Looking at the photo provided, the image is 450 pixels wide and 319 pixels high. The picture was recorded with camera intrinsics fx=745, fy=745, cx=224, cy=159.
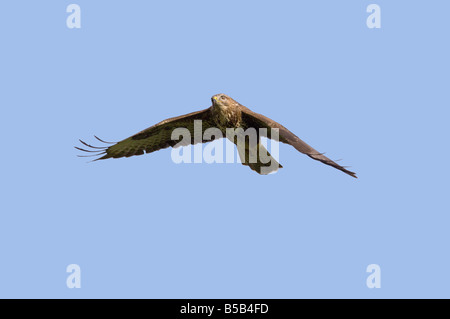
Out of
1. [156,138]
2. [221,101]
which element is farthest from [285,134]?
[156,138]

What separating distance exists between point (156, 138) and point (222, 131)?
1.35 metres

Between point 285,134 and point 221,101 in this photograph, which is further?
point 221,101

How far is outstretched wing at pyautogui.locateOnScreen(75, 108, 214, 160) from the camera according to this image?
Answer: 13.6m

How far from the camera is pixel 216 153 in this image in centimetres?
1375

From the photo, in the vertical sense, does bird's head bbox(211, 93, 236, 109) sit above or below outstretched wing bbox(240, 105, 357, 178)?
above

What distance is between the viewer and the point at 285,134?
12359mm

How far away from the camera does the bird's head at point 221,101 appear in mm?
12896

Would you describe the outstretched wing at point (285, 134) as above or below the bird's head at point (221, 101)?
below

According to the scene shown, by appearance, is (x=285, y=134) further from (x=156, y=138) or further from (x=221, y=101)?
(x=156, y=138)

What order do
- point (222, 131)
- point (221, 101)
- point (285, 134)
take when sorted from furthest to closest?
point (222, 131) < point (221, 101) < point (285, 134)

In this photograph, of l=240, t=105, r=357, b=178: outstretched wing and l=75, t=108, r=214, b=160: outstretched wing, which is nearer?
l=240, t=105, r=357, b=178: outstretched wing

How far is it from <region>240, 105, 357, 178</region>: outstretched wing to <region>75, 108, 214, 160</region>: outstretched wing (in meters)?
0.81
